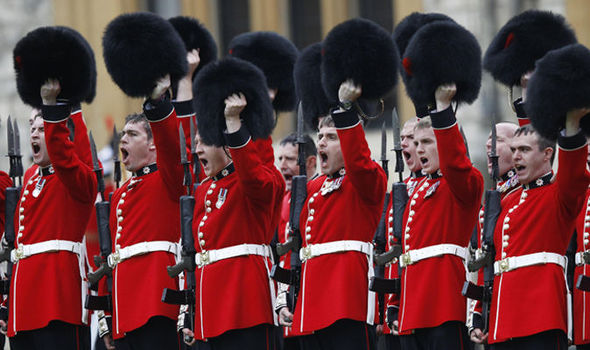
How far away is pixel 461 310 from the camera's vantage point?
6477 mm

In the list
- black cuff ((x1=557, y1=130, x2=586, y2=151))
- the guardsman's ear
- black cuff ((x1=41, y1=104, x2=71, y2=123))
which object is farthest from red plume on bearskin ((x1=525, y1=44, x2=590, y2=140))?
black cuff ((x1=41, y1=104, x2=71, y2=123))

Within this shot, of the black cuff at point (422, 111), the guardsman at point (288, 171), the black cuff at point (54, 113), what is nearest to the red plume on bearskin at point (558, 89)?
the black cuff at point (422, 111)

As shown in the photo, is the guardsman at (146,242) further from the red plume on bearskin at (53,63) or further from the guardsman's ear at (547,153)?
the guardsman's ear at (547,153)

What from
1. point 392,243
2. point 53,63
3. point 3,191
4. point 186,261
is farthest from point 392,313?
point 3,191

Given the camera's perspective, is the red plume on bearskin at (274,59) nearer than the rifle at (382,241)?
No

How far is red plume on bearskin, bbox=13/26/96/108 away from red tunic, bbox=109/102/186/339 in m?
0.57

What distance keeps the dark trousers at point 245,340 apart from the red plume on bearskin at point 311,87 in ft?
3.98

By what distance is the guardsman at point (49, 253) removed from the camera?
726 cm

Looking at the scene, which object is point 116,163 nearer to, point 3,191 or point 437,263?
point 3,191

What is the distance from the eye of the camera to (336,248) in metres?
6.62

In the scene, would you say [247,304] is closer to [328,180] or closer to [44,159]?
[328,180]

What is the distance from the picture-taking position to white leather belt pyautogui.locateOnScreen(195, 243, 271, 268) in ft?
21.3

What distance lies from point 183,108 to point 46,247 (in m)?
1.05

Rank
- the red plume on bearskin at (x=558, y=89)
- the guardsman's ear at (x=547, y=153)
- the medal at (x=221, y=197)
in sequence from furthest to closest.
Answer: the medal at (x=221, y=197), the guardsman's ear at (x=547, y=153), the red plume on bearskin at (x=558, y=89)
